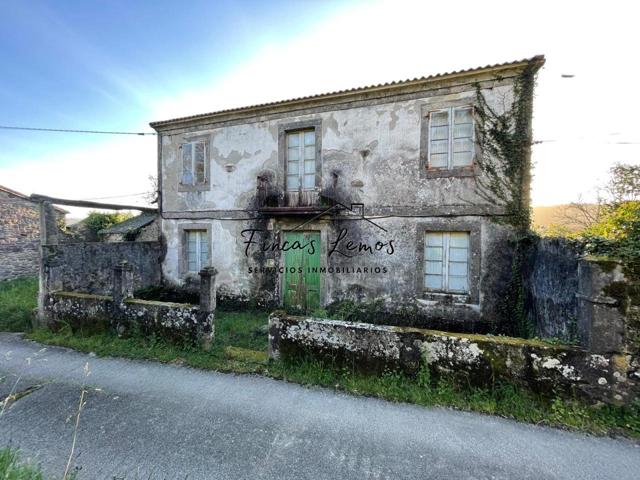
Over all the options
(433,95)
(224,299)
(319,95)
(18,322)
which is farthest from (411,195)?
(18,322)

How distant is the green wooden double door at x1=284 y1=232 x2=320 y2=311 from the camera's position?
26.6ft

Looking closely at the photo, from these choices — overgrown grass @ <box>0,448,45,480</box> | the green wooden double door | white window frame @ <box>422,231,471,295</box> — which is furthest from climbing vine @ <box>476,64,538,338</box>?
overgrown grass @ <box>0,448,45,480</box>

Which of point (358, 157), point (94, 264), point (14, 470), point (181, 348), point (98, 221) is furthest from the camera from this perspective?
point (98, 221)

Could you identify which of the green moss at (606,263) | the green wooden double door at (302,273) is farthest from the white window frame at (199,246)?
the green moss at (606,263)

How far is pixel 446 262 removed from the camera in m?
6.89

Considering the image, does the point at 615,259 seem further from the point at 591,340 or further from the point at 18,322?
the point at 18,322

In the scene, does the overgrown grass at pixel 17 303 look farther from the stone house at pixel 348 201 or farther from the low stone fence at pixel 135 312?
the stone house at pixel 348 201

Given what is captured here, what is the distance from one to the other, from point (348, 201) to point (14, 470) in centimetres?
702

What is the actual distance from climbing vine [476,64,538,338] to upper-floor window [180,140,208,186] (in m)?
8.20

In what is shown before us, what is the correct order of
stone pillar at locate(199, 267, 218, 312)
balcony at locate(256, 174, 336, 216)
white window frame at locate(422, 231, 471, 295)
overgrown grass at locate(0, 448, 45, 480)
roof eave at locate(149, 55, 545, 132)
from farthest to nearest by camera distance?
balcony at locate(256, 174, 336, 216)
white window frame at locate(422, 231, 471, 295)
roof eave at locate(149, 55, 545, 132)
stone pillar at locate(199, 267, 218, 312)
overgrown grass at locate(0, 448, 45, 480)

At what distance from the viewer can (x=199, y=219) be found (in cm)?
933

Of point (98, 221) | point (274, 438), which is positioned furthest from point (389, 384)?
point (98, 221)

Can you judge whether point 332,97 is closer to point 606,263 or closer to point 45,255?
point 606,263

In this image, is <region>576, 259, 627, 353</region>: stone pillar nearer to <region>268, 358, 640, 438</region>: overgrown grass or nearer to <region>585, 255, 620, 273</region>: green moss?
<region>585, 255, 620, 273</region>: green moss
